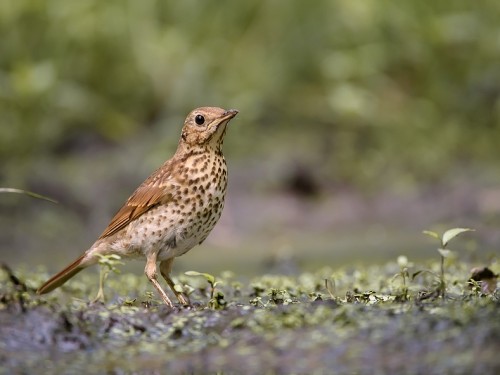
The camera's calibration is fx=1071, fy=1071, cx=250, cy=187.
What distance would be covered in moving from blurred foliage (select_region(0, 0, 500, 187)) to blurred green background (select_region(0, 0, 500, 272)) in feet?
0.06

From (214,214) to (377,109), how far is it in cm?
592

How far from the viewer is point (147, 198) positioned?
18.6 ft

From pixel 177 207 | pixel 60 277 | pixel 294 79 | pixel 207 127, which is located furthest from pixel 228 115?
pixel 294 79

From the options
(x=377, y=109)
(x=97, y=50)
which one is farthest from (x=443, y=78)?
(x=97, y=50)

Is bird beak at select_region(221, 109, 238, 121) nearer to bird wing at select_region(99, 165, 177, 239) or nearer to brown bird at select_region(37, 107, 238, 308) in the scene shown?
brown bird at select_region(37, 107, 238, 308)

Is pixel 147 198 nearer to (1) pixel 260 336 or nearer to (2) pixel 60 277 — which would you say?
(2) pixel 60 277

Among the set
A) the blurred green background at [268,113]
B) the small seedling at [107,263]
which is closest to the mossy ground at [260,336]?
the small seedling at [107,263]

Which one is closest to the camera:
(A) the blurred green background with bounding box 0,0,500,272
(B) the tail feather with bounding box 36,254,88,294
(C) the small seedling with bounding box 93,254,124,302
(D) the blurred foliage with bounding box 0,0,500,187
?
(C) the small seedling with bounding box 93,254,124,302

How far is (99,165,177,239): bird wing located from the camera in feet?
18.2

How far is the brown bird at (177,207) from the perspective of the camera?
5.46 metres

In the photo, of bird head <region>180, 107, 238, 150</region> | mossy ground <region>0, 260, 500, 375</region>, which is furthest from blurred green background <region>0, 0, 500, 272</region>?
mossy ground <region>0, 260, 500, 375</region>

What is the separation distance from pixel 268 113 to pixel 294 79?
0.56m

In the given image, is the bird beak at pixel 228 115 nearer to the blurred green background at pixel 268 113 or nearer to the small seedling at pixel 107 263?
the small seedling at pixel 107 263

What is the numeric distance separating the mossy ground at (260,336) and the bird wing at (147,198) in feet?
3.12
